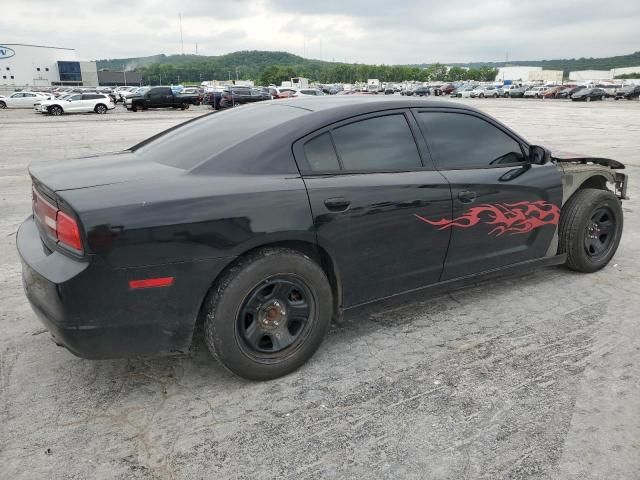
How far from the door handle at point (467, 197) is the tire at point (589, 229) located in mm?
1252

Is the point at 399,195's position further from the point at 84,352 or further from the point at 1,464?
the point at 1,464

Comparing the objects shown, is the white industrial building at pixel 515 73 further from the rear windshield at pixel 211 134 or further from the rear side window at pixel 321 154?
the rear side window at pixel 321 154

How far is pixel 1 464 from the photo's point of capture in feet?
7.60

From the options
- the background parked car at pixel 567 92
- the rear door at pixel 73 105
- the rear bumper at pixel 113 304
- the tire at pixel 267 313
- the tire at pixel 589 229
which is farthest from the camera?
the background parked car at pixel 567 92

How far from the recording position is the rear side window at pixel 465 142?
3535 millimetres

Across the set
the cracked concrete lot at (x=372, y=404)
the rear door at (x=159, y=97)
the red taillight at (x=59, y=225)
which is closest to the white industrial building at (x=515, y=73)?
the rear door at (x=159, y=97)

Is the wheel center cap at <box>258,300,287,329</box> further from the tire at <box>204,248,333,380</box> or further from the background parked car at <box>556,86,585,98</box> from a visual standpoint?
the background parked car at <box>556,86,585,98</box>

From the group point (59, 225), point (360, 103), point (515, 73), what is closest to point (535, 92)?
point (360, 103)

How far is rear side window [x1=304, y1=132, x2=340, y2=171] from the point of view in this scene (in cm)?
303

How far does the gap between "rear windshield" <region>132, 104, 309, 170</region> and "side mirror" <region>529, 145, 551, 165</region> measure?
1888 mm

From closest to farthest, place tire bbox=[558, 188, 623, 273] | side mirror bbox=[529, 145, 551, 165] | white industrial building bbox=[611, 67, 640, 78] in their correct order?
1. side mirror bbox=[529, 145, 551, 165]
2. tire bbox=[558, 188, 623, 273]
3. white industrial building bbox=[611, 67, 640, 78]

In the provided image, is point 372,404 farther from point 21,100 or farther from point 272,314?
point 21,100

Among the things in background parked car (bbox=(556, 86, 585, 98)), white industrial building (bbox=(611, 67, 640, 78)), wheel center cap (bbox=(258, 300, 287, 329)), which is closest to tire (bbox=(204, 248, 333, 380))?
wheel center cap (bbox=(258, 300, 287, 329))

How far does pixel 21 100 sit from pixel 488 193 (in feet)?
146
